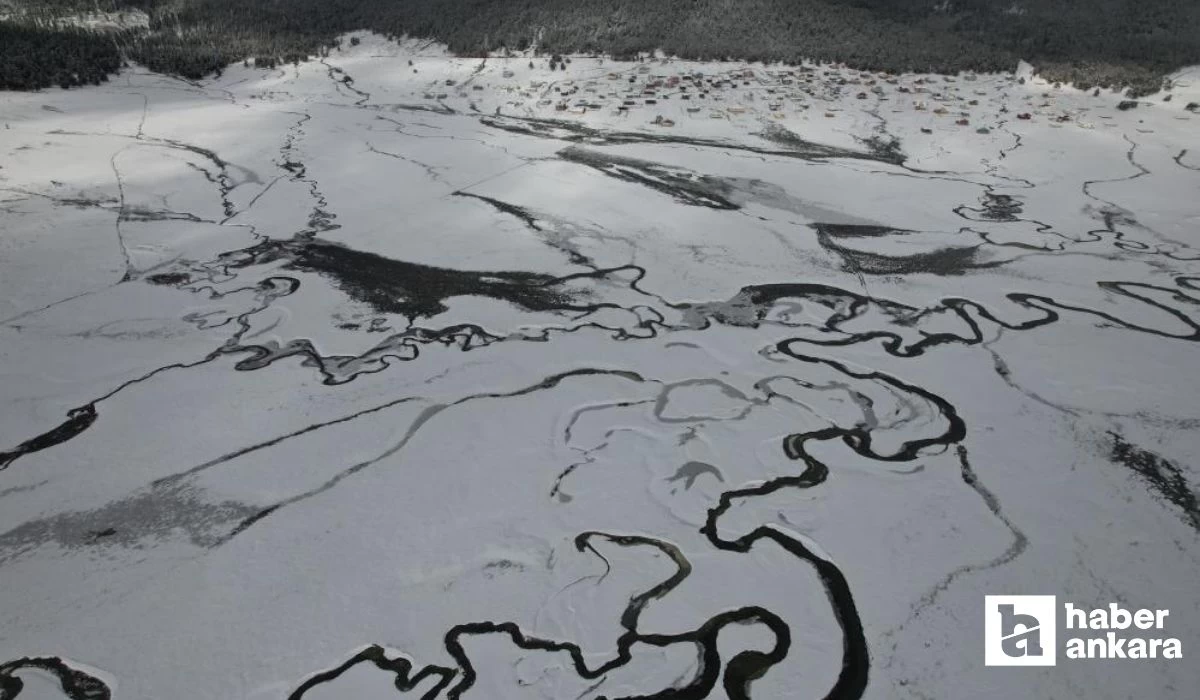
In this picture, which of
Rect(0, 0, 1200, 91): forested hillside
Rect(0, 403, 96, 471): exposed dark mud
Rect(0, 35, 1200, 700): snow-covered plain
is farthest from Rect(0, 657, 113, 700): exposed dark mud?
Rect(0, 0, 1200, 91): forested hillside

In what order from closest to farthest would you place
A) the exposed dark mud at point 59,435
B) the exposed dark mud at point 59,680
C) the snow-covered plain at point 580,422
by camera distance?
the exposed dark mud at point 59,680 → the snow-covered plain at point 580,422 → the exposed dark mud at point 59,435

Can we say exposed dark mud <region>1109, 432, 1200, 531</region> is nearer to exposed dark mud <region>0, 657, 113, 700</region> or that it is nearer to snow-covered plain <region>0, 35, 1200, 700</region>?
snow-covered plain <region>0, 35, 1200, 700</region>

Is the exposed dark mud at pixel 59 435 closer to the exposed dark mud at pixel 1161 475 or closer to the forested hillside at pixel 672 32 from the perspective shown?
the exposed dark mud at pixel 1161 475

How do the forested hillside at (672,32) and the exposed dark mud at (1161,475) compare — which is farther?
the forested hillside at (672,32)

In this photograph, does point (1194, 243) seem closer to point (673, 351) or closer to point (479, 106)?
point (673, 351)

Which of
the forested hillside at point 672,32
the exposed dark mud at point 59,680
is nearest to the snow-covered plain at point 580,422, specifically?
the exposed dark mud at point 59,680

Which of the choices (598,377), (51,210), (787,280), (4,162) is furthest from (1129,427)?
(4,162)

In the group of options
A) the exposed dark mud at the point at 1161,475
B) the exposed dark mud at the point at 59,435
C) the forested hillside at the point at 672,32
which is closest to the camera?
the exposed dark mud at the point at 1161,475
